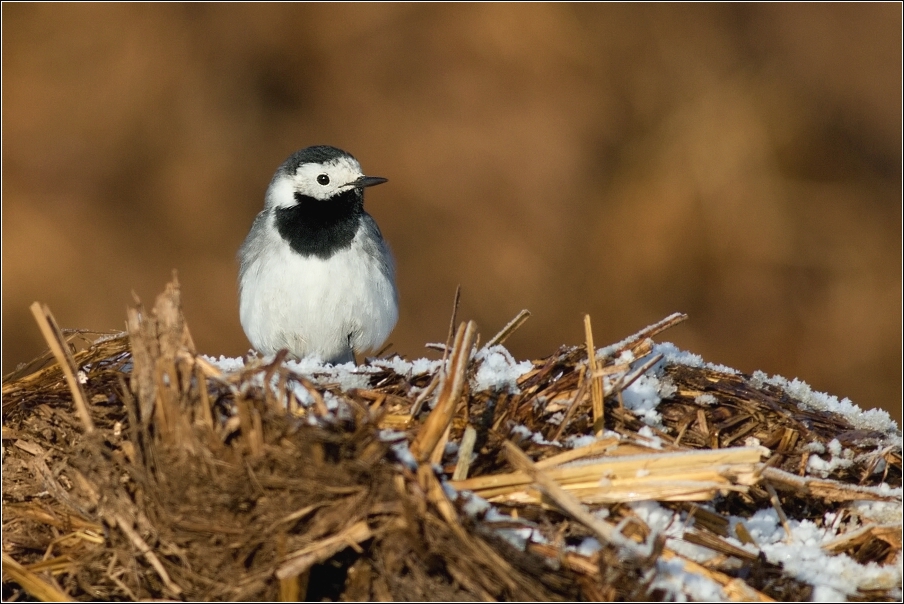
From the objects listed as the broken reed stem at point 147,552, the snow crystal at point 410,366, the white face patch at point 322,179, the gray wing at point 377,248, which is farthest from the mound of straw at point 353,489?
the white face patch at point 322,179

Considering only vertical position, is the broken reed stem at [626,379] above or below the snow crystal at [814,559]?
above

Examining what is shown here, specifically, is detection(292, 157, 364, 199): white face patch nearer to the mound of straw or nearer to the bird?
the bird

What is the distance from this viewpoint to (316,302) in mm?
5859

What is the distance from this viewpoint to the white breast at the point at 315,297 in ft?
19.2

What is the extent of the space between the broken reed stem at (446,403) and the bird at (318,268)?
2580 millimetres

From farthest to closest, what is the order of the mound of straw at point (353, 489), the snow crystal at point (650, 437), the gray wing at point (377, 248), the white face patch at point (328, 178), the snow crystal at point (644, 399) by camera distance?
the white face patch at point (328, 178) < the gray wing at point (377, 248) < the snow crystal at point (644, 399) < the snow crystal at point (650, 437) < the mound of straw at point (353, 489)

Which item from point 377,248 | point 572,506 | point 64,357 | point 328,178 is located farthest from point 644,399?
point 328,178

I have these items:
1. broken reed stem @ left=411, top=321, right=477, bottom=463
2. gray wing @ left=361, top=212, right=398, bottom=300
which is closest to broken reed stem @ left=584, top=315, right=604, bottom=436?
broken reed stem @ left=411, top=321, right=477, bottom=463

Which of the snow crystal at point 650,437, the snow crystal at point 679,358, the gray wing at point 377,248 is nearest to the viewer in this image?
the snow crystal at point 650,437

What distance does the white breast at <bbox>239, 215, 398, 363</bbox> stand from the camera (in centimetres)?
586

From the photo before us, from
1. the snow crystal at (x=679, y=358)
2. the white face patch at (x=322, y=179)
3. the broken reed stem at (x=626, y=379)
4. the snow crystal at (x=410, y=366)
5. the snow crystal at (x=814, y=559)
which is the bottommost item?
the snow crystal at (x=814, y=559)

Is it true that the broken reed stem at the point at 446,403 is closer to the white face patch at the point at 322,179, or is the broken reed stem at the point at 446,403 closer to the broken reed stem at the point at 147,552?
the broken reed stem at the point at 147,552

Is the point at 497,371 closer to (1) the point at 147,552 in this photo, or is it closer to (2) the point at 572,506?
(2) the point at 572,506

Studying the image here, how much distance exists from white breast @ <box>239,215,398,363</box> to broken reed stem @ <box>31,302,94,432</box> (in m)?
2.40
